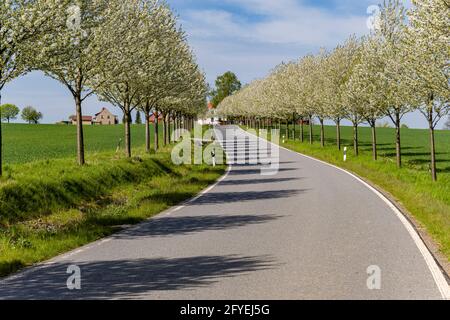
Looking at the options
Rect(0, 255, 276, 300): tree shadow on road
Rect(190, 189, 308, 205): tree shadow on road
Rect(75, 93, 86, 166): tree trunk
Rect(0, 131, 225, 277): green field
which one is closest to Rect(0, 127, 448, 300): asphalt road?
Rect(0, 255, 276, 300): tree shadow on road

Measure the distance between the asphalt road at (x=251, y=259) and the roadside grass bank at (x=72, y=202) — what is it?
2.10ft

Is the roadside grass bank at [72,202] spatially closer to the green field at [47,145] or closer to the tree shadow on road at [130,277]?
the tree shadow on road at [130,277]

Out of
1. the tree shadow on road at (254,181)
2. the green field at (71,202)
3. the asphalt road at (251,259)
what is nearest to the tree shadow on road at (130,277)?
the asphalt road at (251,259)

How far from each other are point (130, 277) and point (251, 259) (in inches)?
84.4

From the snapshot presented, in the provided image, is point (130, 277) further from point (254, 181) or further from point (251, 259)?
point (254, 181)

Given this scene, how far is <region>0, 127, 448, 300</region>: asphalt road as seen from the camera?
6992mm

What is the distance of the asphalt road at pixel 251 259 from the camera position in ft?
22.9

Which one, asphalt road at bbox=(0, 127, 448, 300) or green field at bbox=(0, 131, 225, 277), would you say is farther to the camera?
green field at bbox=(0, 131, 225, 277)

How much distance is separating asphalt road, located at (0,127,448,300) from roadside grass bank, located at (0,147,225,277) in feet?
2.10

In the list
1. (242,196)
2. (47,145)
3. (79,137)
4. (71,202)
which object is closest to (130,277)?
(71,202)

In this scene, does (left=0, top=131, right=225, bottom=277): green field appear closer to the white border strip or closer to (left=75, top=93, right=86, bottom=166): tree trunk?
(left=75, top=93, right=86, bottom=166): tree trunk

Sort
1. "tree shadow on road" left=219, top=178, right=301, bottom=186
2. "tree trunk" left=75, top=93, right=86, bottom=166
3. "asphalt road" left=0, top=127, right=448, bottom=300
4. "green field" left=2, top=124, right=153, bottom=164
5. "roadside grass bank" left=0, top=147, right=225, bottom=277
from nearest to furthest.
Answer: "asphalt road" left=0, top=127, right=448, bottom=300, "roadside grass bank" left=0, top=147, right=225, bottom=277, "tree trunk" left=75, top=93, right=86, bottom=166, "tree shadow on road" left=219, top=178, right=301, bottom=186, "green field" left=2, top=124, right=153, bottom=164
